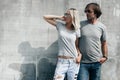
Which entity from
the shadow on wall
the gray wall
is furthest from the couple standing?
the shadow on wall

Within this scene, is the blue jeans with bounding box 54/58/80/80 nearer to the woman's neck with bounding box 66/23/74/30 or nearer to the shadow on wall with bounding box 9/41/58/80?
the woman's neck with bounding box 66/23/74/30

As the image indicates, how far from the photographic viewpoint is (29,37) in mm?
6020

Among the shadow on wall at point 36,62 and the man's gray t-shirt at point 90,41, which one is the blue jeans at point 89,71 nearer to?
the man's gray t-shirt at point 90,41

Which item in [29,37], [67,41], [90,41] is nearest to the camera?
[67,41]

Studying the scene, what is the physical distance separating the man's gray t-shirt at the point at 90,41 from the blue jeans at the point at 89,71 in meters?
0.07

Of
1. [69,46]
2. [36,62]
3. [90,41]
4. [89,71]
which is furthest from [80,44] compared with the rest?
[36,62]

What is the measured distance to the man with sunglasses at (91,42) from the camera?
5.59 metres

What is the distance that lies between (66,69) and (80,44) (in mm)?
485

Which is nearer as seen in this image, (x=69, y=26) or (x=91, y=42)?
(x=69, y=26)

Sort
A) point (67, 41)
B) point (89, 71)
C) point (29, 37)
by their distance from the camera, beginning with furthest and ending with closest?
point (29, 37)
point (89, 71)
point (67, 41)

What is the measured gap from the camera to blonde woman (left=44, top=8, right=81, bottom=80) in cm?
541

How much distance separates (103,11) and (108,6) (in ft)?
0.40

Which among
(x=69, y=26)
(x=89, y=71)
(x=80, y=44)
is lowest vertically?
(x=89, y=71)

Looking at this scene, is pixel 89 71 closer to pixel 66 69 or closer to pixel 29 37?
pixel 66 69
